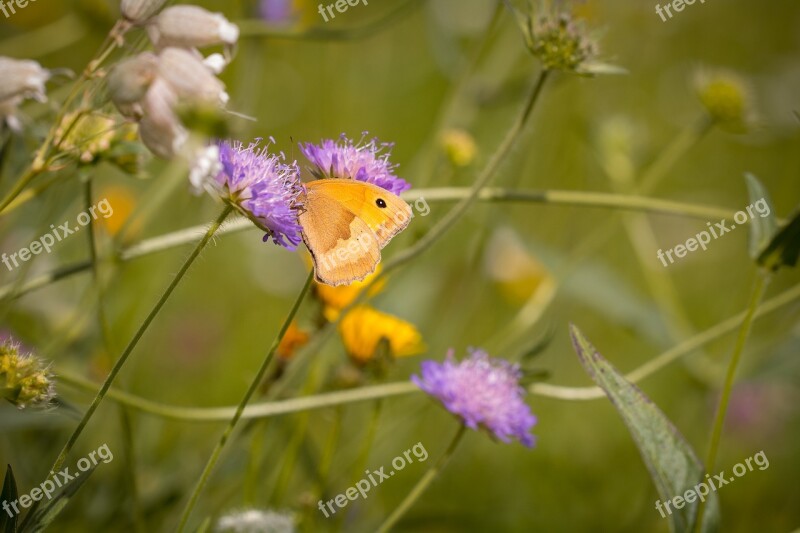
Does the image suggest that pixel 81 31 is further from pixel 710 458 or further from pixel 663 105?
pixel 663 105

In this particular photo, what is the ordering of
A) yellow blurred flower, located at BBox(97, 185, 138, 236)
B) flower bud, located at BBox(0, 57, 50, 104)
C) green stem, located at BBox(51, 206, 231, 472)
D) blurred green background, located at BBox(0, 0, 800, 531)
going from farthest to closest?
yellow blurred flower, located at BBox(97, 185, 138, 236), blurred green background, located at BBox(0, 0, 800, 531), flower bud, located at BBox(0, 57, 50, 104), green stem, located at BBox(51, 206, 231, 472)

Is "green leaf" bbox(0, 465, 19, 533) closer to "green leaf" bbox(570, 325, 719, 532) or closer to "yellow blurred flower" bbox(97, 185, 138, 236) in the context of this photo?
"green leaf" bbox(570, 325, 719, 532)

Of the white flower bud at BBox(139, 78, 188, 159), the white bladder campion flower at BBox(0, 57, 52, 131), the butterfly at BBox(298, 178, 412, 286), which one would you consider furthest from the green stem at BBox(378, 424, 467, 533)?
the white bladder campion flower at BBox(0, 57, 52, 131)

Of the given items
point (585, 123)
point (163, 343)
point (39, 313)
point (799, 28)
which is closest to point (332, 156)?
point (39, 313)

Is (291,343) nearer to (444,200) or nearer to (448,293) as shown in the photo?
(444,200)

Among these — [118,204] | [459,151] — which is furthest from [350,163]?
[118,204]

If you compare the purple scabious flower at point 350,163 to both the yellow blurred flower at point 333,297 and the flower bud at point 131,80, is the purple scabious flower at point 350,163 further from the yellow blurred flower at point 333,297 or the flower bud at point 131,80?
the yellow blurred flower at point 333,297

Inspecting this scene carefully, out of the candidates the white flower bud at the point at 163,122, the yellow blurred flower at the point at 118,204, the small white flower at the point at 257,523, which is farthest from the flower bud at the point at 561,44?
the yellow blurred flower at the point at 118,204
